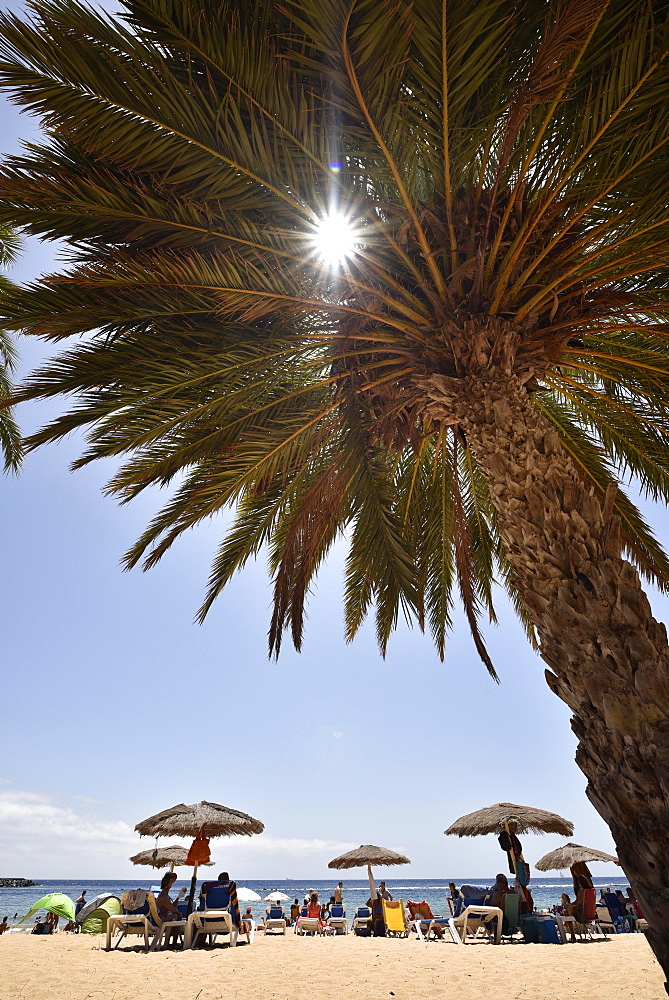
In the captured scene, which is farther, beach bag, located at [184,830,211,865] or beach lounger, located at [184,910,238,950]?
beach bag, located at [184,830,211,865]

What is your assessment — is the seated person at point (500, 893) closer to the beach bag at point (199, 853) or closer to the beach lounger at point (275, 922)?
the beach bag at point (199, 853)

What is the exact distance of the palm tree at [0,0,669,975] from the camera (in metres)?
3.92

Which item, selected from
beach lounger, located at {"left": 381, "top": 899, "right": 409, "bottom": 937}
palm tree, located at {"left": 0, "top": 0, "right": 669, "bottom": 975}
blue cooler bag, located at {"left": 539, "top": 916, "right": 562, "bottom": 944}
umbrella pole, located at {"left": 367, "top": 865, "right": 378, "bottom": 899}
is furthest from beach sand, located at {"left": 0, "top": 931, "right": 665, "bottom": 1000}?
umbrella pole, located at {"left": 367, "top": 865, "right": 378, "bottom": 899}

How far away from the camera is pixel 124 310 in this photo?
532 cm

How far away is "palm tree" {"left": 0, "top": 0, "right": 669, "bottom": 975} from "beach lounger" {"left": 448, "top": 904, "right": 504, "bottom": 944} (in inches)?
293

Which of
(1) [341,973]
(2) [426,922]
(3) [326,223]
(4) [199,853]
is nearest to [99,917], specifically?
(4) [199,853]

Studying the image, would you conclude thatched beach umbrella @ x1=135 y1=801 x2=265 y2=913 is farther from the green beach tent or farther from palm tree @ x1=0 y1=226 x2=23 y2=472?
palm tree @ x1=0 y1=226 x2=23 y2=472

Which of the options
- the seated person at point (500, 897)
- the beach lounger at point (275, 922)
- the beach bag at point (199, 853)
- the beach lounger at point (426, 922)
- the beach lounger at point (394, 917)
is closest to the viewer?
the seated person at point (500, 897)

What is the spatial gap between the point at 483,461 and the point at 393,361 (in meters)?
Result: 1.38

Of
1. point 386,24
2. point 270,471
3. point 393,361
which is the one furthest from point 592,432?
point 386,24

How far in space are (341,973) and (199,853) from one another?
6.24 metres

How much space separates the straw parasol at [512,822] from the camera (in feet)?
47.8

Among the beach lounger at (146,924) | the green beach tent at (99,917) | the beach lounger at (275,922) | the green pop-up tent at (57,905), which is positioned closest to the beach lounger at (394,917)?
the beach lounger at (146,924)

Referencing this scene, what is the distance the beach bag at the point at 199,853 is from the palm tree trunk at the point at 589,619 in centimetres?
1155
